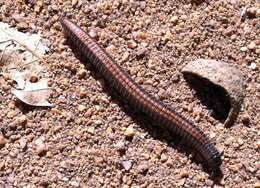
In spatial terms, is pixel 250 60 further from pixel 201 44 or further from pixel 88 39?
pixel 88 39

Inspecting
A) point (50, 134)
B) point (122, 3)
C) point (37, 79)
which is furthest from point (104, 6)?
point (50, 134)

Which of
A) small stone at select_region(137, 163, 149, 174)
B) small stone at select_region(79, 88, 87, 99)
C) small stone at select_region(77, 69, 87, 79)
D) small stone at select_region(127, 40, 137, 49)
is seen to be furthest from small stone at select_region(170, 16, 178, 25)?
small stone at select_region(137, 163, 149, 174)

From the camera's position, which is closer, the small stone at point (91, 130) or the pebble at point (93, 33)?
the small stone at point (91, 130)

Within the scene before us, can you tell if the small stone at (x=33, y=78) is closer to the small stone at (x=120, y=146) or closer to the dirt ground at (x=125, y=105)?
the dirt ground at (x=125, y=105)

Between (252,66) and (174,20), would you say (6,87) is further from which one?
(252,66)

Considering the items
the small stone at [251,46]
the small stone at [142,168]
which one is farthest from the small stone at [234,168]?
the small stone at [251,46]

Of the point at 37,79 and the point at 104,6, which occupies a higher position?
the point at 104,6

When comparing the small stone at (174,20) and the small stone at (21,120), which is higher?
the small stone at (174,20)
